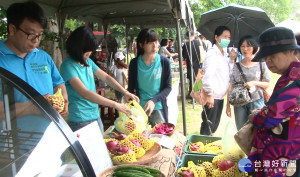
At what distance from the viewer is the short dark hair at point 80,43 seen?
6.99 feet

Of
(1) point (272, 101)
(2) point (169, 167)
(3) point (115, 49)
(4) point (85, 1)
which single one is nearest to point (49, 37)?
(4) point (85, 1)

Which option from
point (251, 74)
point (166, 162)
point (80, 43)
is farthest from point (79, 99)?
point (251, 74)

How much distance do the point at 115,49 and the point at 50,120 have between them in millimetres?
9671

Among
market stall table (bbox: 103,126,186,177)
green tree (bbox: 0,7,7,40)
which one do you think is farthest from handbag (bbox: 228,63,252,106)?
green tree (bbox: 0,7,7,40)

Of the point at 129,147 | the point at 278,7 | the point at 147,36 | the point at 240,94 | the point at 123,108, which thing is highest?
the point at 278,7

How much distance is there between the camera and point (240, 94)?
3.21 meters

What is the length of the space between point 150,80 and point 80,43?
102 centimetres

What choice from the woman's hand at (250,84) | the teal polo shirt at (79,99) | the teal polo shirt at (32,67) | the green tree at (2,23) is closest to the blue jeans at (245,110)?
the woman's hand at (250,84)

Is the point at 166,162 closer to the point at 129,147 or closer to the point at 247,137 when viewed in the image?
the point at 129,147

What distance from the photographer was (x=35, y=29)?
5.61 ft

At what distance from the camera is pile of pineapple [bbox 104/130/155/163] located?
5.73ft

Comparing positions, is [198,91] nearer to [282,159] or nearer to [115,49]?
[282,159]

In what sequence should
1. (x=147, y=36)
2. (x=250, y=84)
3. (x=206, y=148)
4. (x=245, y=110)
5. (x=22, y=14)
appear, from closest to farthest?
1. (x=22, y=14)
2. (x=206, y=148)
3. (x=147, y=36)
4. (x=250, y=84)
5. (x=245, y=110)

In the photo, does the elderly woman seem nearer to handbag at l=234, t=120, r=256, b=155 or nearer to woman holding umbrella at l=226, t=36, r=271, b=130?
handbag at l=234, t=120, r=256, b=155
